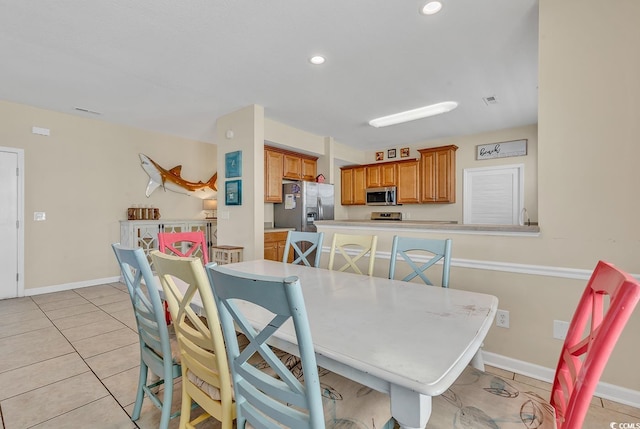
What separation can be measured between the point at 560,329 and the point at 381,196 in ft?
13.7

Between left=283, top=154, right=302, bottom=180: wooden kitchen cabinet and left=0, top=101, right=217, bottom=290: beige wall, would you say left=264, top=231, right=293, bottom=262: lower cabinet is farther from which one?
left=0, top=101, right=217, bottom=290: beige wall

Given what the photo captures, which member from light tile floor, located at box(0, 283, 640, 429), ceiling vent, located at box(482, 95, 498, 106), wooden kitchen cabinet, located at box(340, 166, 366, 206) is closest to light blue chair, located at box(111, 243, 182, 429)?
light tile floor, located at box(0, 283, 640, 429)

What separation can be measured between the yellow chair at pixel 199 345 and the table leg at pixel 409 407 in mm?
623

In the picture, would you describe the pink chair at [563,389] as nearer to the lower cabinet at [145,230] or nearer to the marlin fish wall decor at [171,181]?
the lower cabinet at [145,230]

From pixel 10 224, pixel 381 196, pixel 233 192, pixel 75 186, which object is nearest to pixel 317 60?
pixel 233 192

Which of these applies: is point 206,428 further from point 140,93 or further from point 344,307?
point 140,93

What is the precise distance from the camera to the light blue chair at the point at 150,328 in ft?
Result: 4.27

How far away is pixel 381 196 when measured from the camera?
234 inches

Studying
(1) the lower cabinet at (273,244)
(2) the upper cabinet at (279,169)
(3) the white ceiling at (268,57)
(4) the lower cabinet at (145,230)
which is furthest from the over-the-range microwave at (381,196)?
(4) the lower cabinet at (145,230)

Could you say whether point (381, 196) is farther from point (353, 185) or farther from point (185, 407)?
point (185, 407)

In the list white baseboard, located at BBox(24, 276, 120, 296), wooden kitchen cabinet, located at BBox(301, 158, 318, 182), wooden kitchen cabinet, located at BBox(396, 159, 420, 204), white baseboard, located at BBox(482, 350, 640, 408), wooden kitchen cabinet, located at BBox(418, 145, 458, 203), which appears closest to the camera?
white baseboard, located at BBox(482, 350, 640, 408)

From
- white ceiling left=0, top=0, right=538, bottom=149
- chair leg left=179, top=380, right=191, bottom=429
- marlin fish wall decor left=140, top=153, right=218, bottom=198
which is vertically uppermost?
white ceiling left=0, top=0, right=538, bottom=149

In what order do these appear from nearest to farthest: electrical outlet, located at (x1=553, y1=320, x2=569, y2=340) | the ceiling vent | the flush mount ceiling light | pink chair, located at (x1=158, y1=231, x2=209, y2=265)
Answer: electrical outlet, located at (x1=553, y1=320, x2=569, y2=340)
pink chair, located at (x1=158, y1=231, x2=209, y2=265)
the ceiling vent
the flush mount ceiling light

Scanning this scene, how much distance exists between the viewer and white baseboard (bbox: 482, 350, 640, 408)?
1734mm
